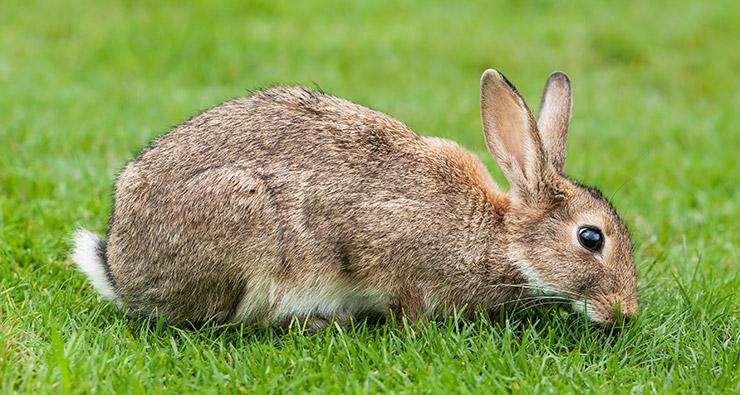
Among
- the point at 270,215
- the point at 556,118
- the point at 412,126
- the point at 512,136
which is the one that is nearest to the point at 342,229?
the point at 270,215

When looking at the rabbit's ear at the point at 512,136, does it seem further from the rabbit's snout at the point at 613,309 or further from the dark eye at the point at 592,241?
the rabbit's snout at the point at 613,309

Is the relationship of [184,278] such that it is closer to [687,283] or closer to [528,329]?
[528,329]

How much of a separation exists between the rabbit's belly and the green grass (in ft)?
0.48

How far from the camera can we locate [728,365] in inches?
Result: 168

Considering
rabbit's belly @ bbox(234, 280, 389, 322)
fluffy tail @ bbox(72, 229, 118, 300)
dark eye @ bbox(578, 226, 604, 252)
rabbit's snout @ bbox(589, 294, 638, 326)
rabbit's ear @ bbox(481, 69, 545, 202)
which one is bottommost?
fluffy tail @ bbox(72, 229, 118, 300)

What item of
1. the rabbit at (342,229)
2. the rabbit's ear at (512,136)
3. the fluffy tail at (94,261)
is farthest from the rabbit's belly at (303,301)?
the rabbit's ear at (512,136)

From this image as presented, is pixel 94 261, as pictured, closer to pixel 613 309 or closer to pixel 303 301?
pixel 303 301

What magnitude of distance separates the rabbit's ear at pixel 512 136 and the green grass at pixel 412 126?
746 mm

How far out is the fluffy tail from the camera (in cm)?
507

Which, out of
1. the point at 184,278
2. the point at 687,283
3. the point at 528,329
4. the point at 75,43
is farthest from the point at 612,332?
the point at 75,43

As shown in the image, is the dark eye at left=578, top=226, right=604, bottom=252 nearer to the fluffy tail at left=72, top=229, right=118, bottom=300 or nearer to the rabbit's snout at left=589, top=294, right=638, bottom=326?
the rabbit's snout at left=589, top=294, right=638, bottom=326

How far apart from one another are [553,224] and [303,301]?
4.62 ft

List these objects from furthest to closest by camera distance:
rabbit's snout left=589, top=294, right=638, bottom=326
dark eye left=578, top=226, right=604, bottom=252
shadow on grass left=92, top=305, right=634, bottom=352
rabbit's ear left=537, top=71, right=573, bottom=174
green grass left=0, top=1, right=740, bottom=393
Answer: rabbit's ear left=537, top=71, right=573, bottom=174
dark eye left=578, top=226, right=604, bottom=252
rabbit's snout left=589, top=294, right=638, bottom=326
shadow on grass left=92, top=305, right=634, bottom=352
green grass left=0, top=1, right=740, bottom=393

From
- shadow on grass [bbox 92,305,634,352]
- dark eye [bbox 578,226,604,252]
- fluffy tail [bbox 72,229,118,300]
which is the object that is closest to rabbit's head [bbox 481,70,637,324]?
dark eye [bbox 578,226,604,252]
